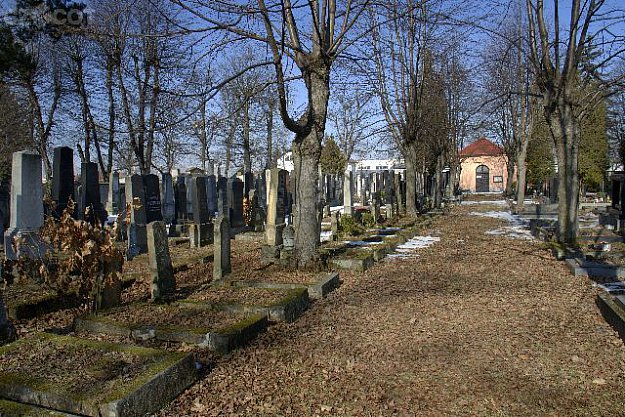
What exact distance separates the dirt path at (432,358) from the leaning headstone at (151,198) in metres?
6.05

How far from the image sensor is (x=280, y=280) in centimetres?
730

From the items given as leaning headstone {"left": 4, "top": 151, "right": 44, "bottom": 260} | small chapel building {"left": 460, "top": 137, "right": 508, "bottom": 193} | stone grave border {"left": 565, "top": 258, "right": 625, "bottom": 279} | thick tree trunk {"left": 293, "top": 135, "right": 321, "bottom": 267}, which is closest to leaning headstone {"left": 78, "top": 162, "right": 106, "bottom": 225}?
leaning headstone {"left": 4, "top": 151, "right": 44, "bottom": 260}

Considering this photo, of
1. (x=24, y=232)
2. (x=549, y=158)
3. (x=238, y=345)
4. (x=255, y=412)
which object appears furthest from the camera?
(x=549, y=158)

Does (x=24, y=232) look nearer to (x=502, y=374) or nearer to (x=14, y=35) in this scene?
(x=502, y=374)

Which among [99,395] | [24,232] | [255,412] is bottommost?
[255,412]

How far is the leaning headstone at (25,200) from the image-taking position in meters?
8.87

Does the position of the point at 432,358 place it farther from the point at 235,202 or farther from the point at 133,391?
the point at 235,202

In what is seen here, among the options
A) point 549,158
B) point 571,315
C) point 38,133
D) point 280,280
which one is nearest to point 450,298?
point 571,315

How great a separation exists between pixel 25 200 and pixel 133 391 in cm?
687

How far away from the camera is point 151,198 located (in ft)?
39.8

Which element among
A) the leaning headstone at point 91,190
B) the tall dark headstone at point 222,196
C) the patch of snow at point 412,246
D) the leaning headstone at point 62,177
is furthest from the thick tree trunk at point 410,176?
the leaning headstone at point 62,177

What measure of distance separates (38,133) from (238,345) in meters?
23.8

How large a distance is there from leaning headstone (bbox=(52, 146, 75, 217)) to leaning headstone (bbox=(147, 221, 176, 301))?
18.4 feet

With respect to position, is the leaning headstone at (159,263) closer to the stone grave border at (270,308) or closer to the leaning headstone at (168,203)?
the stone grave border at (270,308)
